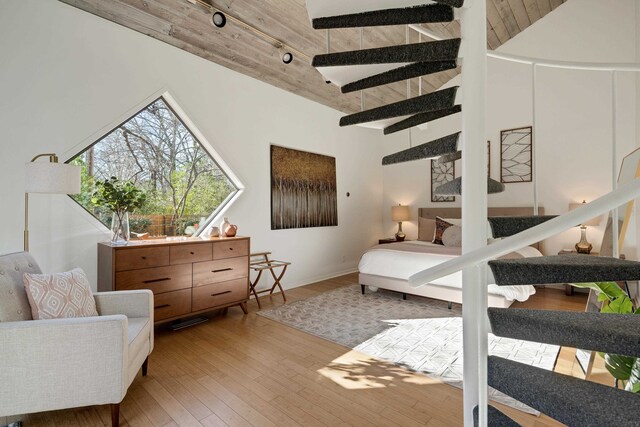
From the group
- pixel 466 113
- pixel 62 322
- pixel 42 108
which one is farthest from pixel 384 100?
pixel 62 322

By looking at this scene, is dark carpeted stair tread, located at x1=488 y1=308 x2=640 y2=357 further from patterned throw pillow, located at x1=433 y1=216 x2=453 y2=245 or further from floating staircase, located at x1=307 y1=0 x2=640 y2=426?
patterned throw pillow, located at x1=433 y1=216 x2=453 y2=245

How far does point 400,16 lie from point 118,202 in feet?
8.99

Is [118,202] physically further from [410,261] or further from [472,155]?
[410,261]

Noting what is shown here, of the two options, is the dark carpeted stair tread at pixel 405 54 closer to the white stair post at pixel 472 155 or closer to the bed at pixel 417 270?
the white stair post at pixel 472 155

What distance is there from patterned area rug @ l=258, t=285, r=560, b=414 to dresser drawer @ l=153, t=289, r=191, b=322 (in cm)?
92

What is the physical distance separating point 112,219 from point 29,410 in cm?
180

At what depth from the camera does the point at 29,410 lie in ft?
5.08

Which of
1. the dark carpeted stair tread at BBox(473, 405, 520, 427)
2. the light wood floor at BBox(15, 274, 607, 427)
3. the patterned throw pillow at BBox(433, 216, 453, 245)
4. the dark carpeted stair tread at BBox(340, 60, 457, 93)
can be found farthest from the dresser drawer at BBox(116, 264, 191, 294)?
the patterned throw pillow at BBox(433, 216, 453, 245)

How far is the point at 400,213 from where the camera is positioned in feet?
19.8

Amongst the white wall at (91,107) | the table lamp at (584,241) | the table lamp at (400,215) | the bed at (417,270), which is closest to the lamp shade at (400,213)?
the table lamp at (400,215)

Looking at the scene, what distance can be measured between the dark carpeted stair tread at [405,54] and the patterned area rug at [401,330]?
2.16 meters

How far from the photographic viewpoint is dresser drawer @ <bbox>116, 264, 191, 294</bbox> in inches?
104

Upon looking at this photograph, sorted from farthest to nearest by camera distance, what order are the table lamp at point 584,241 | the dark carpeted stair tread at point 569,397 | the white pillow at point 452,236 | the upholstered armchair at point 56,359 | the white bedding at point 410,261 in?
the white pillow at point 452,236
the table lamp at point 584,241
the white bedding at point 410,261
the upholstered armchair at point 56,359
the dark carpeted stair tread at point 569,397

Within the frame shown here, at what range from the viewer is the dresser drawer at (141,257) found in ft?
8.57
